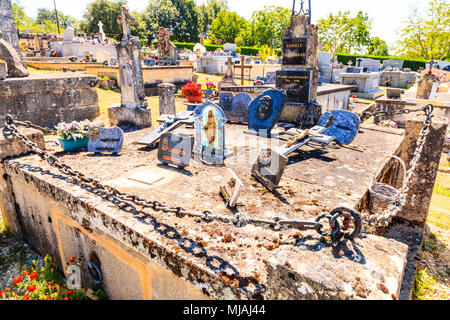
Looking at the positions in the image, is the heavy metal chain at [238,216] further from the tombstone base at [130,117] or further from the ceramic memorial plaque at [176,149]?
the tombstone base at [130,117]

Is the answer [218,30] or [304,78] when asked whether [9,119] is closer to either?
[304,78]

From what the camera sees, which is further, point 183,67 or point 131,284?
point 183,67

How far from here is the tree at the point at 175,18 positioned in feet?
160

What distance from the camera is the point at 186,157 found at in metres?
4.39

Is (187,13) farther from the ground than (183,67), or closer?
farther from the ground

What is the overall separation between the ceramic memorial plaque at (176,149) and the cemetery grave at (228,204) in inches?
0.9

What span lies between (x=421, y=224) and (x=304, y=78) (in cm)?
442

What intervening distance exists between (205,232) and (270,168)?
1.49 metres

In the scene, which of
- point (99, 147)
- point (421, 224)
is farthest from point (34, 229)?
point (421, 224)

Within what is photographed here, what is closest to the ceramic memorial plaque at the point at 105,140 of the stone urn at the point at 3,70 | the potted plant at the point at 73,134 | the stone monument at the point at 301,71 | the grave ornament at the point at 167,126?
the potted plant at the point at 73,134

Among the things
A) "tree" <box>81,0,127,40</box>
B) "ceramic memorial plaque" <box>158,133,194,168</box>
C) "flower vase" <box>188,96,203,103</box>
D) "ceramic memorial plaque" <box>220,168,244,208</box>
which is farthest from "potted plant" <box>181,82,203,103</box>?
"tree" <box>81,0,127,40</box>

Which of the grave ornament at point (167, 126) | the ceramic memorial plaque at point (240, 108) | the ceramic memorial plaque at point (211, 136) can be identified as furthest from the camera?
the ceramic memorial plaque at point (240, 108)

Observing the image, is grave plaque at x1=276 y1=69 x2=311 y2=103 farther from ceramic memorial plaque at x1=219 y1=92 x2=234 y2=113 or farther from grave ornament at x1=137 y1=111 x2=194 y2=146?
grave ornament at x1=137 y1=111 x2=194 y2=146
